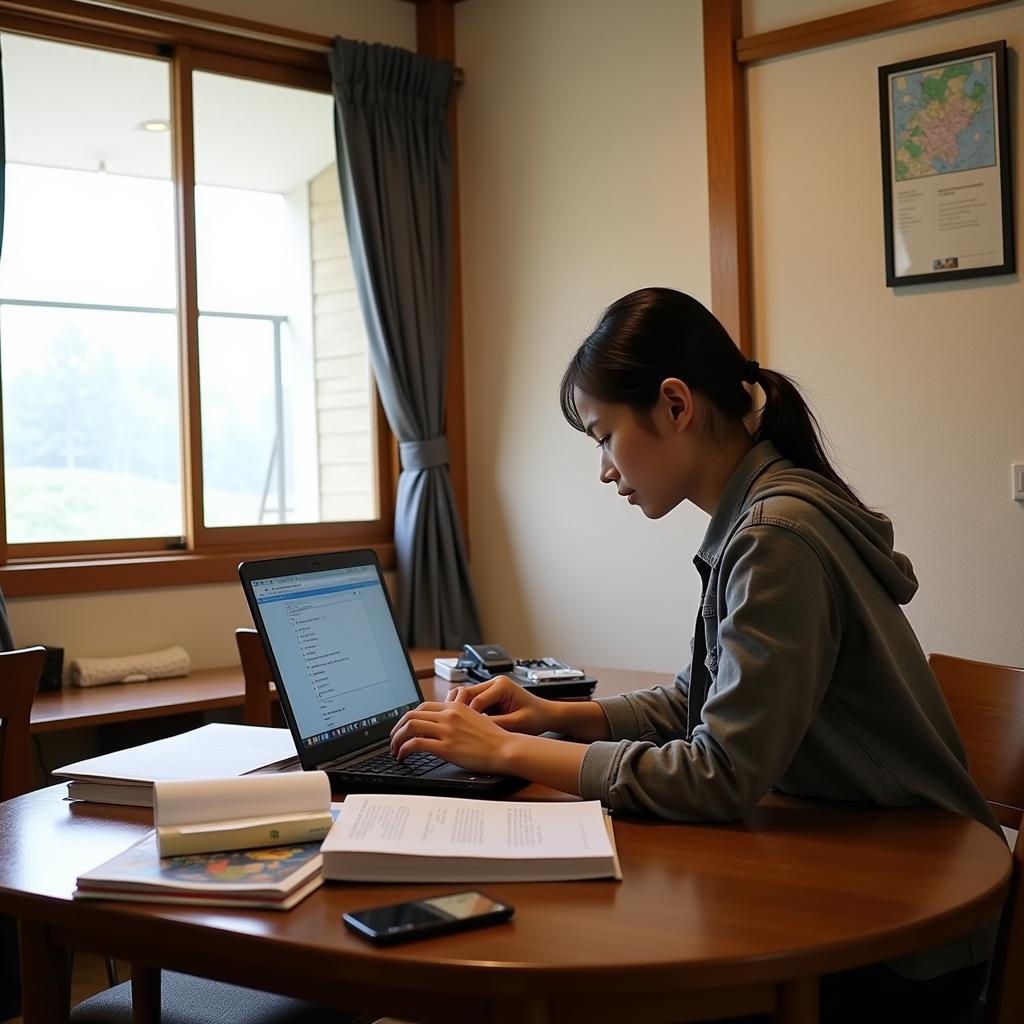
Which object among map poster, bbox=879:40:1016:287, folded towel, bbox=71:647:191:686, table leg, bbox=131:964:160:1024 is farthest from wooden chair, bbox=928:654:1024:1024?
folded towel, bbox=71:647:191:686

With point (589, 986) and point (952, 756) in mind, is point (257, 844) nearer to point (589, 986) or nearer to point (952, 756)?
point (589, 986)

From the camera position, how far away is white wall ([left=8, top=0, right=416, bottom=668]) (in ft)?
10.9

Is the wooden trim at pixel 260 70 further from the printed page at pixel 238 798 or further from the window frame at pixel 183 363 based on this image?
the printed page at pixel 238 798

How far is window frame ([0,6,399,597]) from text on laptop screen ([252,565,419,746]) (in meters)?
1.81

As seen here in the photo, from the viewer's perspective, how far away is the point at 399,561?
4055 mm

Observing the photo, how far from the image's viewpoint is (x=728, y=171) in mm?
3410

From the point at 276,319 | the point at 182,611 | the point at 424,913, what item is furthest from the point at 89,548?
the point at 424,913

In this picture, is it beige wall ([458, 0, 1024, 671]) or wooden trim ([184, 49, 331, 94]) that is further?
wooden trim ([184, 49, 331, 94])

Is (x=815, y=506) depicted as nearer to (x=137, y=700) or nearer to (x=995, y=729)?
(x=995, y=729)

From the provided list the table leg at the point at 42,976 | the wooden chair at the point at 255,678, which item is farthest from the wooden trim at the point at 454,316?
the table leg at the point at 42,976

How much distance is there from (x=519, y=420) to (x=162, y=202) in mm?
1290

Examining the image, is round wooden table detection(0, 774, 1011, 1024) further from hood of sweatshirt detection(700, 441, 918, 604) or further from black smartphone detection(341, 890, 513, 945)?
hood of sweatshirt detection(700, 441, 918, 604)

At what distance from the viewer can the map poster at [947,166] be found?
2943 millimetres

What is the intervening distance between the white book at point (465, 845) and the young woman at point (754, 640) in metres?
0.11
